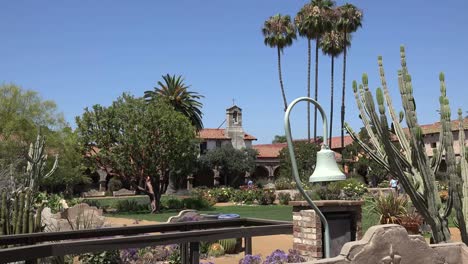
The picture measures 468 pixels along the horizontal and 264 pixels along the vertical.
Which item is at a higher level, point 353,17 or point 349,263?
point 353,17

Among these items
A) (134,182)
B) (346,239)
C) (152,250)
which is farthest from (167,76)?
(346,239)

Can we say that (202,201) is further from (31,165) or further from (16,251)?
(16,251)

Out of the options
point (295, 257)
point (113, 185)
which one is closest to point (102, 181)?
point (113, 185)

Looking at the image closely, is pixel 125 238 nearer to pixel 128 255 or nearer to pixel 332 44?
pixel 128 255

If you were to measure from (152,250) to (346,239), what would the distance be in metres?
5.05

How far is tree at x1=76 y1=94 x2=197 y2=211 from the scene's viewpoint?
99.4 ft

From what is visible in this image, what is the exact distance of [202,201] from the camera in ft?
104

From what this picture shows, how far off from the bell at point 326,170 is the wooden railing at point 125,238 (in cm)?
195

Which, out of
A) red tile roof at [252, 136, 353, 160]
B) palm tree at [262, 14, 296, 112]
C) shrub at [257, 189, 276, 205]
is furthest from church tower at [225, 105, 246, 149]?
shrub at [257, 189, 276, 205]

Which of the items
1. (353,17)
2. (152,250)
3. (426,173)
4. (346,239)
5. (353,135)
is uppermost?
(353,17)

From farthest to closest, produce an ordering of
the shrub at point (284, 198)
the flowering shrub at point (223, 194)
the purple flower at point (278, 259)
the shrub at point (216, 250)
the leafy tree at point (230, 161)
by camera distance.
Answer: the leafy tree at point (230, 161), the flowering shrub at point (223, 194), the shrub at point (284, 198), the shrub at point (216, 250), the purple flower at point (278, 259)

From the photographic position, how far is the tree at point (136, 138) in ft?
99.4

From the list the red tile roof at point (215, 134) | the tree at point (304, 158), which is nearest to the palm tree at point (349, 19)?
the tree at point (304, 158)

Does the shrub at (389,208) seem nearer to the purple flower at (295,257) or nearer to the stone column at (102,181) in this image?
the purple flower at (295,257)
